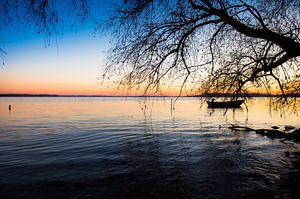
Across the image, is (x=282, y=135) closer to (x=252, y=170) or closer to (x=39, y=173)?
(x=252, y=170)

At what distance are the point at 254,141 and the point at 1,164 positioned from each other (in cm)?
1722

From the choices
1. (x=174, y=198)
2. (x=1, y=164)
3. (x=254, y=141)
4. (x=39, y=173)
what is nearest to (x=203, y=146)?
(x=254, y=141)

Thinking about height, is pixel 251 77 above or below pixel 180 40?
below

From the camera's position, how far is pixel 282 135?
1875 cm

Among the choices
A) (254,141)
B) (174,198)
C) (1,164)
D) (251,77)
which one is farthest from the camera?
(254,141)

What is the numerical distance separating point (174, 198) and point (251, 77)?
5.09m

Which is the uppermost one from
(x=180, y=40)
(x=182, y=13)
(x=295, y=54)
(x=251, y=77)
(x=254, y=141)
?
(x=182, y=13)

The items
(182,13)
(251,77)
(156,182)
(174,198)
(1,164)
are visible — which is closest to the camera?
(182,13)

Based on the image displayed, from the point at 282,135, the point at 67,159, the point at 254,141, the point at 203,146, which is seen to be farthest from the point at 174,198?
the point at 282,135

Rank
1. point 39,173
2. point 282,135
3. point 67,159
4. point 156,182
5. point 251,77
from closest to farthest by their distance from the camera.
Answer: point 251,77, point 156,182, point 39,173, point 67,159, point 282,135

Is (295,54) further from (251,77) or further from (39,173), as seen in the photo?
(39,173)

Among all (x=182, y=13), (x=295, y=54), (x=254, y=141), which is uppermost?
(x=182, y=13)

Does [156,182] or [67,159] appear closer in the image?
[156,182]

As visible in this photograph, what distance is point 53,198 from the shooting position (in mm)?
6797
